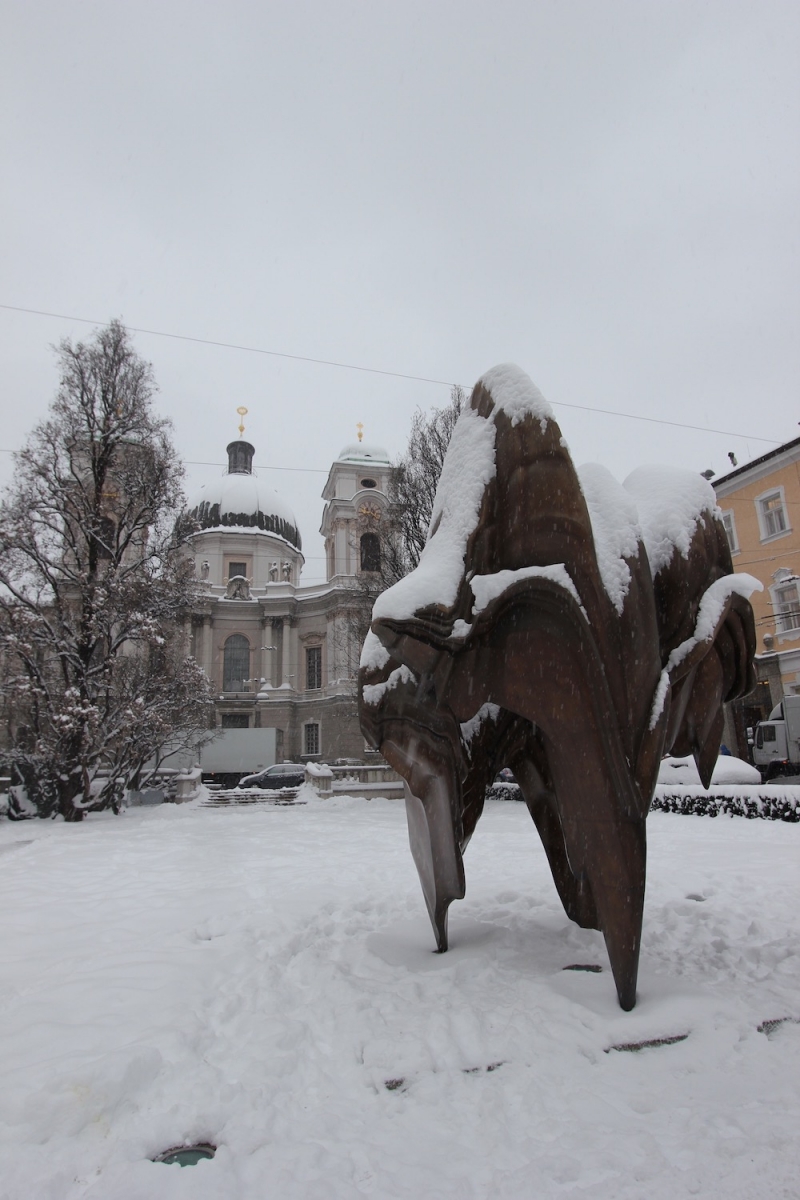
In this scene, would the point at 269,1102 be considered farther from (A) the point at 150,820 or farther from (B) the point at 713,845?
(A) the point at 150,820

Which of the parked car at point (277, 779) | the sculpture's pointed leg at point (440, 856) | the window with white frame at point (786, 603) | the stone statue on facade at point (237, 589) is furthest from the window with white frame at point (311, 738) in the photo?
the sculpture's pointed leg at point (440, 856)

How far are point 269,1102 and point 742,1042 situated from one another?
2.61 metres

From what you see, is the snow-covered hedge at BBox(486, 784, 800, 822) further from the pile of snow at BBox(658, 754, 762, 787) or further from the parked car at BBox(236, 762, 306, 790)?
the parked car at BBox(236, 762, 306, 790)

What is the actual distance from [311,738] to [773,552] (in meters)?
33.3

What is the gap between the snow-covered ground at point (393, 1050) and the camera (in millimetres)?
2773

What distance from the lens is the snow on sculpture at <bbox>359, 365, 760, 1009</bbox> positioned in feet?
14.7

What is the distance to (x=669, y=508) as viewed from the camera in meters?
5.25

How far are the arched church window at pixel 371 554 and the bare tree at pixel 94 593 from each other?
6.97 m

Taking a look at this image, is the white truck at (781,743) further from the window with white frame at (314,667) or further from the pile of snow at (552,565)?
the window with white frame at (314,667)

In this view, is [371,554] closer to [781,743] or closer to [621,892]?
[781,743]

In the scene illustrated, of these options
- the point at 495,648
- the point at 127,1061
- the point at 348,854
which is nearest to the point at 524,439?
the point at 495,648

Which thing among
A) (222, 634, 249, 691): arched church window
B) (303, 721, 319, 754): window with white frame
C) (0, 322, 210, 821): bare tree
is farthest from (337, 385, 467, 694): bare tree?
(222, 634, 249, 691): arched church window

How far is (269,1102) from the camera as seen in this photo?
330cm

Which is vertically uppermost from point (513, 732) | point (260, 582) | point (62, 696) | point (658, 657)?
point (260, 582)
